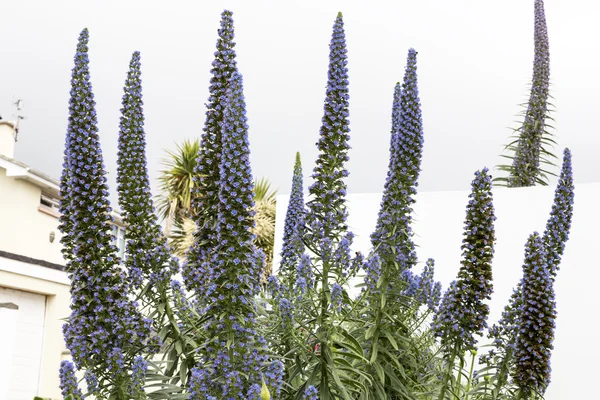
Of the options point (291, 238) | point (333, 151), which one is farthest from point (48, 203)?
point (333, 151)

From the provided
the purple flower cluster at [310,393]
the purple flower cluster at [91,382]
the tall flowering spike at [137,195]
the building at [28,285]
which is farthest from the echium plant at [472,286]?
the building at [28,285]

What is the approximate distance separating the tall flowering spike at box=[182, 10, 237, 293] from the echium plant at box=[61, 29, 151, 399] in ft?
1.25

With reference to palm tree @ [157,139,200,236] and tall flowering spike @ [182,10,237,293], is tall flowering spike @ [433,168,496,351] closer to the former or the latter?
tall flowering spike @ [182,10,237,293]

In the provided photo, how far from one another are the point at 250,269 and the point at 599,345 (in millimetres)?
8128

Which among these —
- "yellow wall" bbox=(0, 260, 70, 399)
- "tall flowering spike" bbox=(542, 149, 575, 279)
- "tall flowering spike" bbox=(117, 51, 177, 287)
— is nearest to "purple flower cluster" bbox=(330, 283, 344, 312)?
"tall flowering spike" bbox=(117, 51, 177, 287)

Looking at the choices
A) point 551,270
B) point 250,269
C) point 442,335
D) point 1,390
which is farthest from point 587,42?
point 1,390

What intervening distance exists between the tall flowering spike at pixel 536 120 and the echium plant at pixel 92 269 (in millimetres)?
10708

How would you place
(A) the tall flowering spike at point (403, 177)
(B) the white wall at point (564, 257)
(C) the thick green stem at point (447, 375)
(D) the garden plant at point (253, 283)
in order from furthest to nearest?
(B) the white wall at point (564, 257) < (A) the tall flowering spike at point (403, 177) < (C) the thick green stem at point (447, 375) < (D) the garden plant at point (253, 283)

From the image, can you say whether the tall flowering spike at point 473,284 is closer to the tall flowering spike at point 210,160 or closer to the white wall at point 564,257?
the tall flowering spike at point 210,160

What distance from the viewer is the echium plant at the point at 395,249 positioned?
412cm

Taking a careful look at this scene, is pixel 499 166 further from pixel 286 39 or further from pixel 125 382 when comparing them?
pixel 125 382

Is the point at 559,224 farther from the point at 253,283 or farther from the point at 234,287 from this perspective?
the point at 234,287

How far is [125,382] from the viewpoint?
3373 millimetres

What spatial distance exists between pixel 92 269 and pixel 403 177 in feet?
5.90
